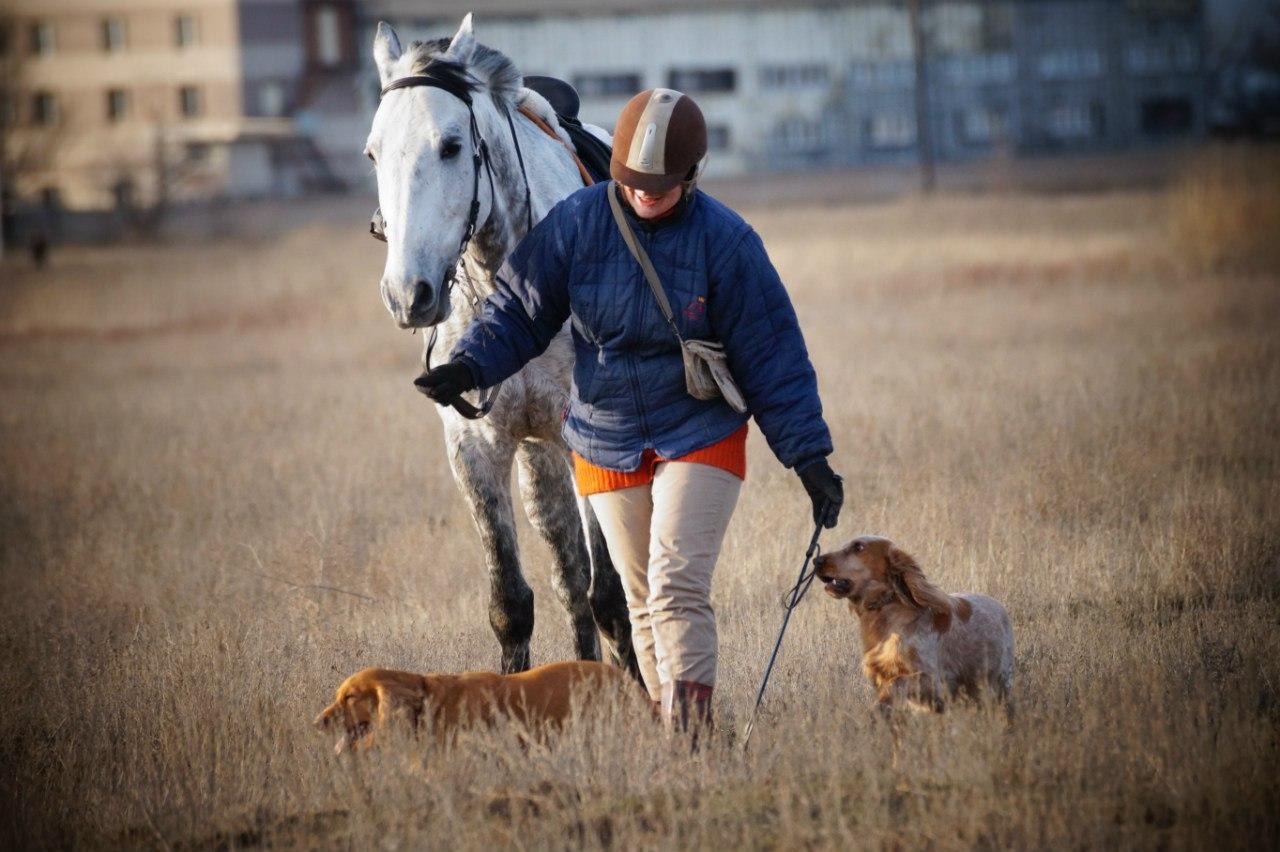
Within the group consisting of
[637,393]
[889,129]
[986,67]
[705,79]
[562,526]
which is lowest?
[562,526]

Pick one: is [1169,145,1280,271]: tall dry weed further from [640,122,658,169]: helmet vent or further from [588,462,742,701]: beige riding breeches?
[640,122,658,169]: helmet vent

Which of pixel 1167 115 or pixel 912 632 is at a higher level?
pixel 1167 115

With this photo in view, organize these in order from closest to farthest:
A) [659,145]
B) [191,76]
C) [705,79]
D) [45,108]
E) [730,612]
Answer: [659,145] → [730,612] → [705,79] → [191,76] → [45,108]

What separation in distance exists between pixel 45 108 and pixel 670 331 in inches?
2952

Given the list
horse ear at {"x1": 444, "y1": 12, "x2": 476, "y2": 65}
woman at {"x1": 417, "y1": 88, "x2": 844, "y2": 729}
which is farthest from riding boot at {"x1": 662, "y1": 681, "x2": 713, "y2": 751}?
horse ear at {"x1": 444, "y1": 12, "x2": 476, "y2": 65}

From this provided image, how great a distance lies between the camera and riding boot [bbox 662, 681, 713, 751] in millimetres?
4707

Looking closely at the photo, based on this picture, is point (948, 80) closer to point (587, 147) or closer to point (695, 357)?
point (587, 147)

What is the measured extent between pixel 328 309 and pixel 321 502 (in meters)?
16.0

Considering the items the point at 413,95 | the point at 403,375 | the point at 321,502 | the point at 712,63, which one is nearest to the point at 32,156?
the point at 712,63

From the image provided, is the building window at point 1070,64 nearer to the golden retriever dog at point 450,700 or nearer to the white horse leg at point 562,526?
the white horse leg at point 562,526

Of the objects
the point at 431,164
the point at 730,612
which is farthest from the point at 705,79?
the point at 431,164

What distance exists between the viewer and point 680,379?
4.77m

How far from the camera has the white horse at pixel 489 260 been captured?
526 centimetres

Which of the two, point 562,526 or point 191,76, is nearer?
point 562,526
